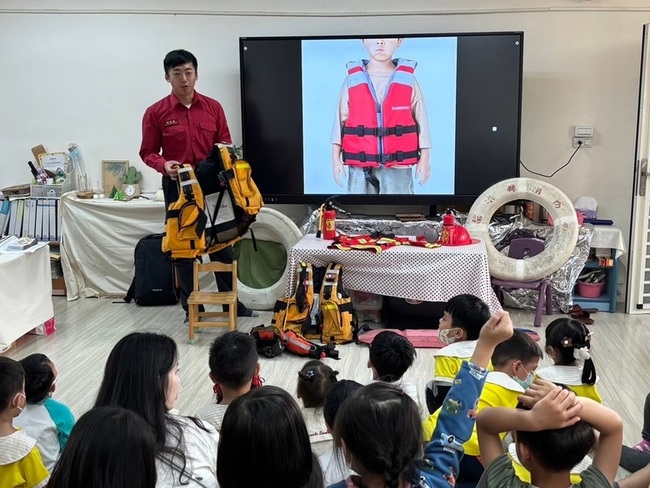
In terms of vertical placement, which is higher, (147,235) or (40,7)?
(40,7)

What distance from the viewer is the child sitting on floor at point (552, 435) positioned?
1.39m

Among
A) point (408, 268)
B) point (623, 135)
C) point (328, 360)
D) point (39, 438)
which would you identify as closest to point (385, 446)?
point (39, 438)

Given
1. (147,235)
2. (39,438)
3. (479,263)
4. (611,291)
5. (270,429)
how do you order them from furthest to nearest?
(147,235) → (611,291) → (479,263) → (39,438) → (270,429)

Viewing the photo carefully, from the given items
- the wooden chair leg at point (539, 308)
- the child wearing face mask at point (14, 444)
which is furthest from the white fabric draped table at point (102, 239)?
the child wearing face mask at point (14, 444)

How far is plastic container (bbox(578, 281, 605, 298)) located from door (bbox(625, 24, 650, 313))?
7.5 inches

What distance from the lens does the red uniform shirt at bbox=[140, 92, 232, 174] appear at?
4.70 metres

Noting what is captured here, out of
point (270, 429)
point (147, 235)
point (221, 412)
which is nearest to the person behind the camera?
point (270, 429)

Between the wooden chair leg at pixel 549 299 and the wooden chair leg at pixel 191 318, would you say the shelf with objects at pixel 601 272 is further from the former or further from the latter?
the wooden chair leg at pixel 191 318

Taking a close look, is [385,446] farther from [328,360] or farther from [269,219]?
[269,219]

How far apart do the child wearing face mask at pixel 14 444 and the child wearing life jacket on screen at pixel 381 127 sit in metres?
3.57

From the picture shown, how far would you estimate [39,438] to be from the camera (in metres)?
2.26

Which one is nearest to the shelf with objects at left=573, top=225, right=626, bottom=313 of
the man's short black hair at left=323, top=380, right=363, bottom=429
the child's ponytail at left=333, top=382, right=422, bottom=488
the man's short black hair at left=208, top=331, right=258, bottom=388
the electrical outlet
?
the electrical outlet

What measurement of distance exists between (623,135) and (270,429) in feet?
15.5

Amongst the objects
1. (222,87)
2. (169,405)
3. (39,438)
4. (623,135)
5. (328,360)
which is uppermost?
(222,87)
